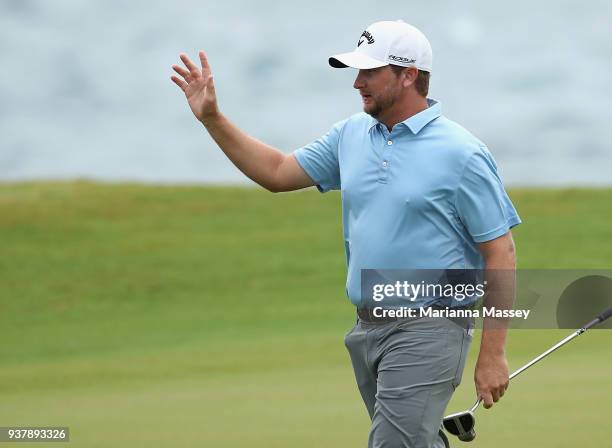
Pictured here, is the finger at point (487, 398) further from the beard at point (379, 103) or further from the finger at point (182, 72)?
the finger at point (182, 72)

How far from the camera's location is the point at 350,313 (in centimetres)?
1814

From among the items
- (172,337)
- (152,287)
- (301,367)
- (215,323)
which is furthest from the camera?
(152,287)

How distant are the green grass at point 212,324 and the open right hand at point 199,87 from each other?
92.2 inches

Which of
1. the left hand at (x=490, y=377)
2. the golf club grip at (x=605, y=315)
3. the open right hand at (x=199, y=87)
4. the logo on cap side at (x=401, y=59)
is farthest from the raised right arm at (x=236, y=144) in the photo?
the golf club grip at (x=605, y=315)

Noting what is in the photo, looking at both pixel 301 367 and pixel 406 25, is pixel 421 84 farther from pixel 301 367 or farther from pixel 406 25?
pixel 301 367

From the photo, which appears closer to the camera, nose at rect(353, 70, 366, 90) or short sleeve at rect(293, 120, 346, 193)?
nose at rect(353, 70, 366, 90)

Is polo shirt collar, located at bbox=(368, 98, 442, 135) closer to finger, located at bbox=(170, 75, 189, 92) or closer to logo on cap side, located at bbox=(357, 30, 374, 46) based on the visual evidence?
logo on cap side, located at bbox=(357, 30, 374, 46)

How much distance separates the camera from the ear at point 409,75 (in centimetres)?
473

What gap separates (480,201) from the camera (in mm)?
4547

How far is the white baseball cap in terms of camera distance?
469cm

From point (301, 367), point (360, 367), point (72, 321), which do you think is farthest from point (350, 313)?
point (360, 367)

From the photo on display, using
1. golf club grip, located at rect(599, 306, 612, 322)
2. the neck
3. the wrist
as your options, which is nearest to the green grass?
golf club grip, located at rect(599, 306, 612, 322)

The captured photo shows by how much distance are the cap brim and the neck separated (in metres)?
0.16

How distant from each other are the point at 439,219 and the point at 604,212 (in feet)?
88.3
